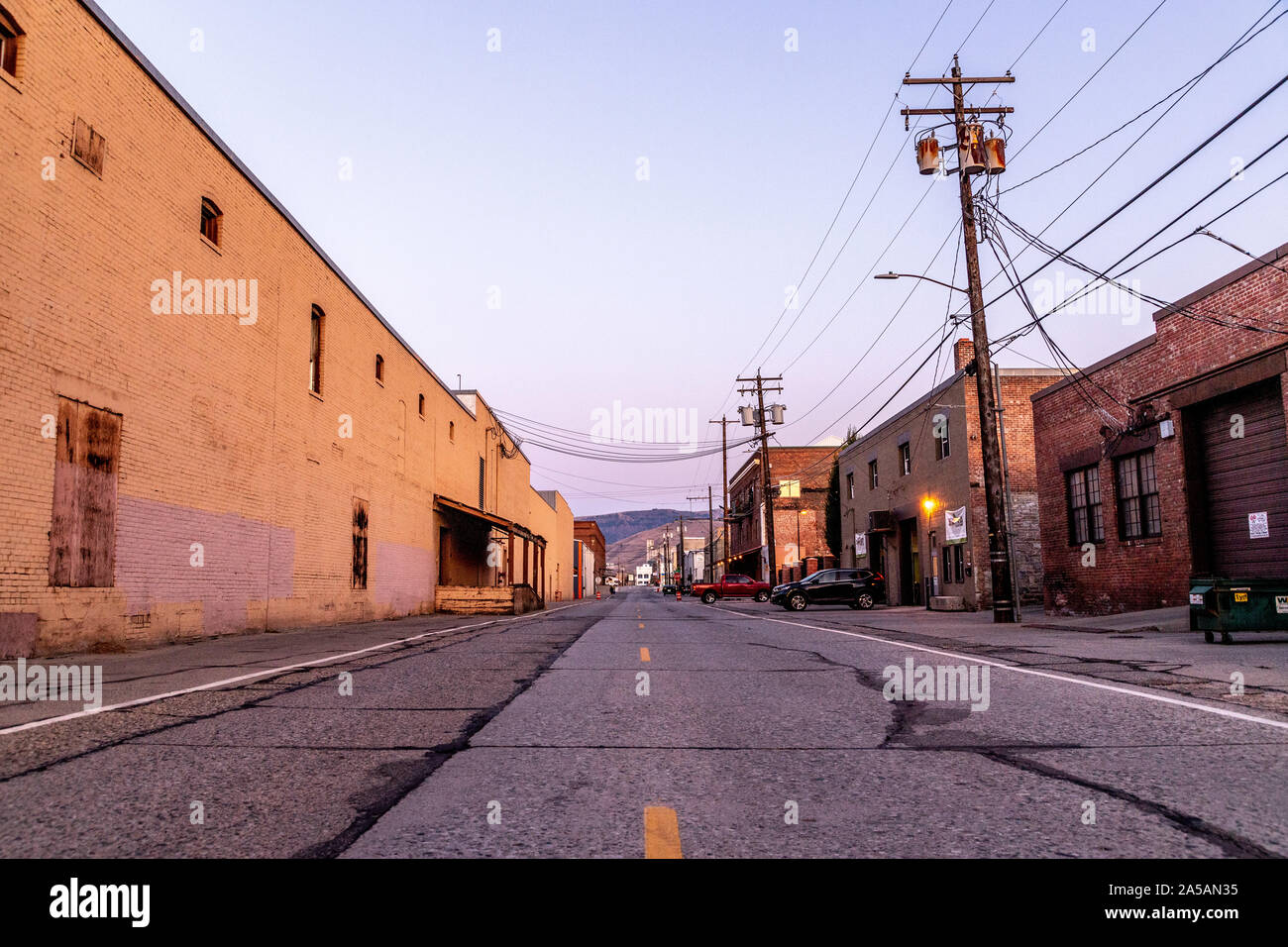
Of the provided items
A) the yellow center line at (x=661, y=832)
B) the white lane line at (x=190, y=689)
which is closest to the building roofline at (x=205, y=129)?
the white lane line at (x=190, y=689)

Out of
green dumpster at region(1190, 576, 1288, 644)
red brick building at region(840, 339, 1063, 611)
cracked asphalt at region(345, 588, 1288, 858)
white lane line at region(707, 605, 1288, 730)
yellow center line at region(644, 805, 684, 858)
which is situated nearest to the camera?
yellow center line at region(644, 805, 684, 858)

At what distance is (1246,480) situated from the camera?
16625 mm

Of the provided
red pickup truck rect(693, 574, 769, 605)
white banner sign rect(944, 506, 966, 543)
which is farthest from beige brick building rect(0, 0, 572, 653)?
red pickup truck rect(693, 574, 769, 605)

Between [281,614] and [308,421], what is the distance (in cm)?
446

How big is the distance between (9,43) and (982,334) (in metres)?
18.3

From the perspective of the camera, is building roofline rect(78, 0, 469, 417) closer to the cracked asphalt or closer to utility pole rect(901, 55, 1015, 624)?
the cracked asphalt

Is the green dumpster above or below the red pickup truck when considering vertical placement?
above

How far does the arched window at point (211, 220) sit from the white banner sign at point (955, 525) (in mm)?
22669

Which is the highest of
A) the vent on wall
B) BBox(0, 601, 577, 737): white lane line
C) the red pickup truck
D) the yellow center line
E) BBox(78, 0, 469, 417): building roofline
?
BBox(78, 0, 469, 417): building roofline

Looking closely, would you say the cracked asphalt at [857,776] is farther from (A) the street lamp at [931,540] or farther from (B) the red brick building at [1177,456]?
(A) the street lamp at [931,540]

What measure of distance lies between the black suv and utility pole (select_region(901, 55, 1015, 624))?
14.2m

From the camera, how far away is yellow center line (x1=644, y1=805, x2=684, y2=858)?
125 inches

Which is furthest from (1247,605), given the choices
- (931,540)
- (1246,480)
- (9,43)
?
(931,540)
